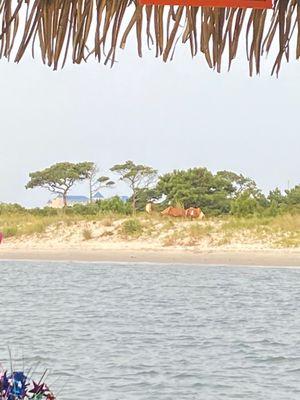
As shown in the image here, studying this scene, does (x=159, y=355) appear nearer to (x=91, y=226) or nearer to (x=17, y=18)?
(x=17, y=18)

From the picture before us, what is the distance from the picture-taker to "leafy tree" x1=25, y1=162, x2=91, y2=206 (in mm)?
23750

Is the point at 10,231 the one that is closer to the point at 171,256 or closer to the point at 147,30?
the point at 171,256

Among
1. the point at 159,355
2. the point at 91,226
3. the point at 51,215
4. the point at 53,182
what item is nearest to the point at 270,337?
the point at 159,355

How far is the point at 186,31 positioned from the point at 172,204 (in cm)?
1666

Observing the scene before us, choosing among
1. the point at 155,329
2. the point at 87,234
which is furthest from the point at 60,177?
the point at 155,329

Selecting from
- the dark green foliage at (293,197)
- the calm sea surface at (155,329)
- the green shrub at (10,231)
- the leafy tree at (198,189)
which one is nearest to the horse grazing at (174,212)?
the leafy tree at (198,189)

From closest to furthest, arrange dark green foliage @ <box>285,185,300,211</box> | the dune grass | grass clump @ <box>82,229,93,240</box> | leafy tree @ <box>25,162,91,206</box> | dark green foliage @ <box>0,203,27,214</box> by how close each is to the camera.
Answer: the dune grass
grass clump @ <box>82,229,93,240</box>
dark green foliage @ <box>285,185,300,211</box>
dark green foliage @ <box>0,203,27,214</box>
leafy tree @ <box>25,162,91,206</box>

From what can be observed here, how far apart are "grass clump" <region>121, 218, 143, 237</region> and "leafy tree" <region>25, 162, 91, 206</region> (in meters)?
7.54

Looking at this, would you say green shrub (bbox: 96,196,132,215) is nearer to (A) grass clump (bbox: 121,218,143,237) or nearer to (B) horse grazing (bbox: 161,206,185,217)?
(B) horse grazing (bbox: 161,206,185,217)

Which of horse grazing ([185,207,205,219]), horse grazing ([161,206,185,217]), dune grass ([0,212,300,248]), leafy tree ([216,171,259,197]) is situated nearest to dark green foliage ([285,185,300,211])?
leafy tree ([216,171,259,197])

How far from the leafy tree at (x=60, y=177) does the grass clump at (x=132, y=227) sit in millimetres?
7535

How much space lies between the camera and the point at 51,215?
17594 millimetres

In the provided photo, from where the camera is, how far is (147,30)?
1.81m

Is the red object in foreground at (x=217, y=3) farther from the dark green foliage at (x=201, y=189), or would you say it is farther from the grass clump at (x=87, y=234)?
the dark green foliage at (x=201, y=189)
